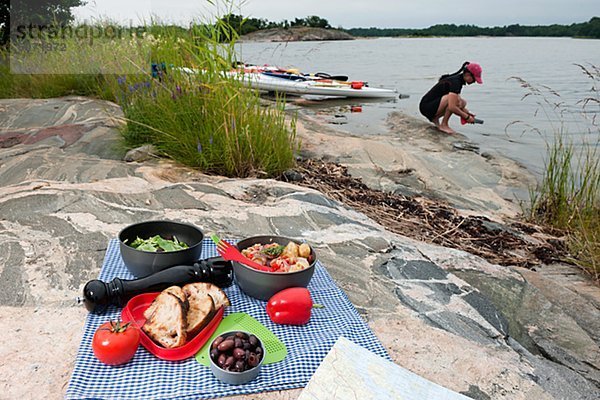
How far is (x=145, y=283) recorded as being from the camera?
1.83m

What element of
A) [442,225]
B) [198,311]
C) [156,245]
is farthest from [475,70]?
[198,311]

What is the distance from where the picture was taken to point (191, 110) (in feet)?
14.1

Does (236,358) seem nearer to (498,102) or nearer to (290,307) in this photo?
(290,307)

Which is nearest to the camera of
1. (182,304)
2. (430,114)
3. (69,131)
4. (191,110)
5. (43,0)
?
(182,304)

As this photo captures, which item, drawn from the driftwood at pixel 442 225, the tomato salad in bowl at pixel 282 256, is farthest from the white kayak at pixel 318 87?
the tomato salad in bowl at pixel 282 256

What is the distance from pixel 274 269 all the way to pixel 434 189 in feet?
12.6

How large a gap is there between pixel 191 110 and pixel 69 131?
77.0 inches

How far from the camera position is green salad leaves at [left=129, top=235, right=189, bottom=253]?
2.03m

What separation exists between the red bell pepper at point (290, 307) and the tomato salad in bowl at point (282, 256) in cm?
13

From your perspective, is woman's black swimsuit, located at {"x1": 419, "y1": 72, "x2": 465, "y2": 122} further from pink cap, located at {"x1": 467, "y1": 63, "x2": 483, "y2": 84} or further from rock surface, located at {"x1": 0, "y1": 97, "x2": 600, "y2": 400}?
rock surface, located at {"x1": 0, "y1": 97, "x2": 600, "y2": 400}

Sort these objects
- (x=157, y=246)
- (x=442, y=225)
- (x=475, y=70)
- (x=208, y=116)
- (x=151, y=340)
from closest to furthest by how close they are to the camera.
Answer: (x=151, y=340)
(x=157, y=246)
(x=442, y=225)
(x=208, y=116)
(x=475, y=70)

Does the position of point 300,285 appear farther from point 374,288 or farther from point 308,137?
point 308,137

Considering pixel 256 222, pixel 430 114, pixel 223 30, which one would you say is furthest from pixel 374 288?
pixel 430 114

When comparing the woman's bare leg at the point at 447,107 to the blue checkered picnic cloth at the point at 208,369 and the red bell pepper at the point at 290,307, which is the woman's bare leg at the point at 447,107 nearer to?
the blue checkered picnic cloth at the point at 208,369
